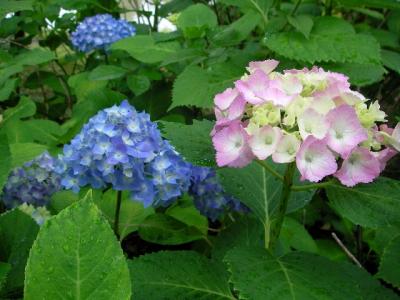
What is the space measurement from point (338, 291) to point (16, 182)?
103cm

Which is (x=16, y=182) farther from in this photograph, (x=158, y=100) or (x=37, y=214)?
(x=158, y=100)

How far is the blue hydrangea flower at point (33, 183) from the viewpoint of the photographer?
67.7 inches

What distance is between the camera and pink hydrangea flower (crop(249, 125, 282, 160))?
90cm

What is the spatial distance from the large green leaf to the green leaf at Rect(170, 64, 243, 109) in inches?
30.4

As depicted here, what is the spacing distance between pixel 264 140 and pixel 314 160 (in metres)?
0.07

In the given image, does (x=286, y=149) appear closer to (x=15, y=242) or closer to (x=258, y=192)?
(x=258, y=192)

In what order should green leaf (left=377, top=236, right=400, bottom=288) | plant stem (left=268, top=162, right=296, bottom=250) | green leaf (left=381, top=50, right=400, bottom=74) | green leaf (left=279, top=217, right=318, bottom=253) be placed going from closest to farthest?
plant stem (left=268, top=162, right=296, bottom=250), green leaf (left=377, top=236, right=400, bottom=288), green leaf (left=279, top=217, right=318, bottom=253), green leaf (left=381, top=50, right=400, bottom=74)

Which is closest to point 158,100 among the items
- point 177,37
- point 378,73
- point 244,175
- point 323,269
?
point 177,37

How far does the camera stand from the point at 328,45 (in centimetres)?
164

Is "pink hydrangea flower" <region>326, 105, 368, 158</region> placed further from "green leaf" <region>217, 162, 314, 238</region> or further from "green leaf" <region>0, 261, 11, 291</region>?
"green leaf" <region>0, 261, 11, 291</region>

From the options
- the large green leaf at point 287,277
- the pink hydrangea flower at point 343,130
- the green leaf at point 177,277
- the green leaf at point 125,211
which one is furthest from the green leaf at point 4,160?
the green leaf at point 125,211

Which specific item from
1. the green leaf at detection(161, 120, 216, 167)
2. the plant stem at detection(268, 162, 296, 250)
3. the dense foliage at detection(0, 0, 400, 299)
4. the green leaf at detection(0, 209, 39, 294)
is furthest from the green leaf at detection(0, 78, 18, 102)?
the plant stem at detection(268, 162, 296, 250)

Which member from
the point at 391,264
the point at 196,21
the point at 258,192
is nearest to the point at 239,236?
the point at 258,192

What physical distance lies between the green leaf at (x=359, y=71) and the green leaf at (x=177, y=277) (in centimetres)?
87
